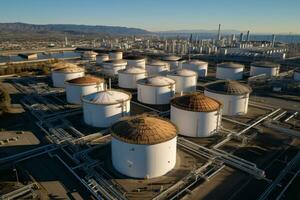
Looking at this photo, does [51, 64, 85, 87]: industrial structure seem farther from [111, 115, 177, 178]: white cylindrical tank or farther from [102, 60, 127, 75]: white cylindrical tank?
[111, 115, 177, 178]: white cylindrical tank

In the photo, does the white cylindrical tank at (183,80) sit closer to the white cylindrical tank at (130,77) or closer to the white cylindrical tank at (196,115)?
the white cylindrical tank at (130,77)

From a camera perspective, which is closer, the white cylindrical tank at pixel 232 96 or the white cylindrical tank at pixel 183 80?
the white cylindrical tank at pixel 232 96

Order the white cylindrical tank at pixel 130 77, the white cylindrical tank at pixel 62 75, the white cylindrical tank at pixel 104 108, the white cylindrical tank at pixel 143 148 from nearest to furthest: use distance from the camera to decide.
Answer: the white cylindrical tank at pixel 143 148 < the white cylindrical tank at pixel 104 108 < the white cylindrical tank at pixel 130 77 < the white cylindrical tank at pixel 62 75

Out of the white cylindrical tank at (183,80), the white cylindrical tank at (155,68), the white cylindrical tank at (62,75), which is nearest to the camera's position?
the white cylindrical tank at (183,80)

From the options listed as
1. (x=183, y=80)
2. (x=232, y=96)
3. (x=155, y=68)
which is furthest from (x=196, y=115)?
(x=155, y=68)

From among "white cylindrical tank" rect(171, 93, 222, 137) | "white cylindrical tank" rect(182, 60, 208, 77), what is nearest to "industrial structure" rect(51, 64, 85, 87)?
A: "white cylindrical tank" rect(182, 60, 208, 77)

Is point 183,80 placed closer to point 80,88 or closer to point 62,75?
point 80,88

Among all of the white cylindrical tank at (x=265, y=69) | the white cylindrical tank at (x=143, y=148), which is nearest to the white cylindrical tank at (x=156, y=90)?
the white cylindrical tank at (x=143, y=148)
